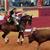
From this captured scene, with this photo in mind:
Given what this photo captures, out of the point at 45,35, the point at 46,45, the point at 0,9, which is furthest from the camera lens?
the point at 0,9

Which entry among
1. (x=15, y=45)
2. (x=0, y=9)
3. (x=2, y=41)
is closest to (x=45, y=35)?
(x=15, y=45)

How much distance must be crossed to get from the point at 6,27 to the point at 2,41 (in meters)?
0.47

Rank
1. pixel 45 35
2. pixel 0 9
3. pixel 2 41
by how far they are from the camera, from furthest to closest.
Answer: pixel 0 9, pixel 2 41, pixel 45 35

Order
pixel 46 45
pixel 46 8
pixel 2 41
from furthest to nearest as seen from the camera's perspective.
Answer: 1. pixel 46 8
2. pixel 2 41
3. pixel 46 45

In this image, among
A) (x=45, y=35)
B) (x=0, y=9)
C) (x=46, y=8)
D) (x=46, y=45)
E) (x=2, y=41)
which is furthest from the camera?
(x=46, y=8)

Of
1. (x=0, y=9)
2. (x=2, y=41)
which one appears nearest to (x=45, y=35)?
(x=2, y=41)

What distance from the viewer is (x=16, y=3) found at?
28.3ft

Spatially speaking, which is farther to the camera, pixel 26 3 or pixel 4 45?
pixel 26 3

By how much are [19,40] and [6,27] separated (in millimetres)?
438

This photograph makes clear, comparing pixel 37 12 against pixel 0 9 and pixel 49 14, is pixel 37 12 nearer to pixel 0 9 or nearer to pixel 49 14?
pixel 49 14

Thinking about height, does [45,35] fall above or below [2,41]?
above

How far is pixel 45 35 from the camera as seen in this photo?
4.41 meters

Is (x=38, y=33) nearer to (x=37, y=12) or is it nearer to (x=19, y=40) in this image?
(x=19, y=40)

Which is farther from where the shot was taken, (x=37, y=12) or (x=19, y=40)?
(x=37, y=12)
